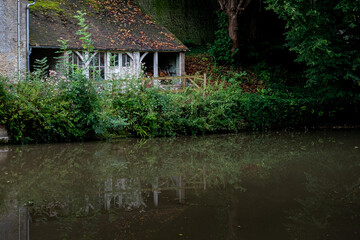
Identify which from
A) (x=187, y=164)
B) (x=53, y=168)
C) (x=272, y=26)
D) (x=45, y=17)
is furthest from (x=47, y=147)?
(x=272, y=26)

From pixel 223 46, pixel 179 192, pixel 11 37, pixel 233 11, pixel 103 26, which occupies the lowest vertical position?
pixel 179 192

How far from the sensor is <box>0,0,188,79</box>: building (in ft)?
65.2

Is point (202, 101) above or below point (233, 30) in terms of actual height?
below

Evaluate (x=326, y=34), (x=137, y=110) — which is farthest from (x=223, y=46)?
(x=137, y=110)

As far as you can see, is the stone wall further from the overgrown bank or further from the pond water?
the pond water

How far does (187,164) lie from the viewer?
10.2 metres

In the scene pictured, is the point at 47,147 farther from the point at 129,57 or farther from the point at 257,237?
the point at 129,57

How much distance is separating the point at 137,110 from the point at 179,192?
7.91 m

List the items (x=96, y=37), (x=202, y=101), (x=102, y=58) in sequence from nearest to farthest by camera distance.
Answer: (x=202, y=101) < (x=96, y=37) < (x=102, y=58)

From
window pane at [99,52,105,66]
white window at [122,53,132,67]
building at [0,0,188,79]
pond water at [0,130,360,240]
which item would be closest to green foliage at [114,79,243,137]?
pond water at [0,130,360,240]

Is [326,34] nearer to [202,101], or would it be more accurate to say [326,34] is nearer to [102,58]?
[202,101]

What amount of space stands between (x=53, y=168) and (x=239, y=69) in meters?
19.8

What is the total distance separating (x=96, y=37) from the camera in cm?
2244

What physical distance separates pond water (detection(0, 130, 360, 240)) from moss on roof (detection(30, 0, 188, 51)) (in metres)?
9.87
